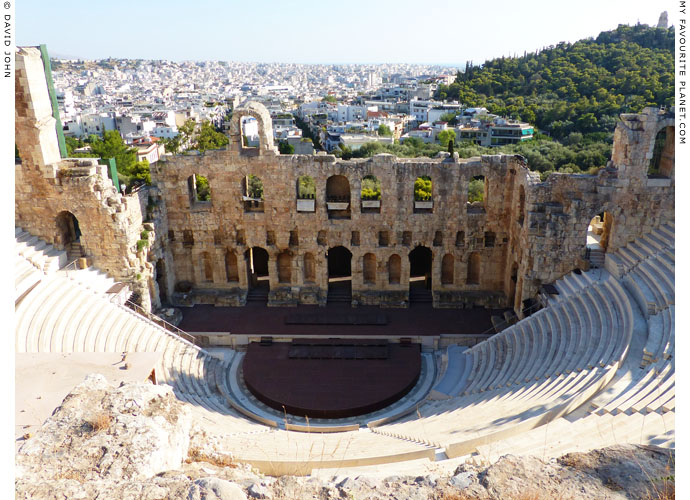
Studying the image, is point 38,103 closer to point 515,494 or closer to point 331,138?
point 515,494

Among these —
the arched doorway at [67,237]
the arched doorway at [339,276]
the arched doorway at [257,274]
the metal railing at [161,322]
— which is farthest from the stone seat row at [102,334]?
the arched doorway at [339,276]

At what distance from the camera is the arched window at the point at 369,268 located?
1096 inches

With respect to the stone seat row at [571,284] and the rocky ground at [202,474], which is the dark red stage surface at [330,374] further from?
the rocky ground at [202,474]

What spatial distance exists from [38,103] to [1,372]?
53.1 feet

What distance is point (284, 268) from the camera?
2819cm

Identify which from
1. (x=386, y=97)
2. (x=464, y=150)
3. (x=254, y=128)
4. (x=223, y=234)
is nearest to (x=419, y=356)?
(x=223, y=234)

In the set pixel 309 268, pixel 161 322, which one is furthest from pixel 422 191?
pixel 161 322

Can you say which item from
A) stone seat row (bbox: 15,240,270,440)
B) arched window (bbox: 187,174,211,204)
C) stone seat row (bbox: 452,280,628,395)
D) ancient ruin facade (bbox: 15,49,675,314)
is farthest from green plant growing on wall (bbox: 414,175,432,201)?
stone seat row (bbox: 15,240,270,440)

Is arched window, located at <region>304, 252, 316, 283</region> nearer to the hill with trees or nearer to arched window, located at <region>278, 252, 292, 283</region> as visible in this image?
arched window, located at <region>278, 252, 292, 283</region>

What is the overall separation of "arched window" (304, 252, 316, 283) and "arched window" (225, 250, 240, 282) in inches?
144

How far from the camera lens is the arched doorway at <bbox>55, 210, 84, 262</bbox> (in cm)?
2348

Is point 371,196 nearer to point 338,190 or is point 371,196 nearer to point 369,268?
point 338,190

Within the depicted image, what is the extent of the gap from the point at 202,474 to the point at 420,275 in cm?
2278

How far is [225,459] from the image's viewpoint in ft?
36.1
